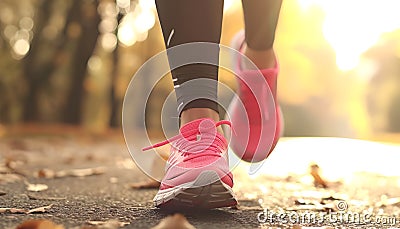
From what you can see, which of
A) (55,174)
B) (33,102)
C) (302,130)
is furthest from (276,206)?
(302,130)

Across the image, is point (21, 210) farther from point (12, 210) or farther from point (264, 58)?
point (264, 58)

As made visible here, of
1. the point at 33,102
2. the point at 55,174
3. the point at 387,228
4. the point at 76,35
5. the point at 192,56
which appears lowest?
the point at 387,228

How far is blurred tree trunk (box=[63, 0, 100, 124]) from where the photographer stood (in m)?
9.89

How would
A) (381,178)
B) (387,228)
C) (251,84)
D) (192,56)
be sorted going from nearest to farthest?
(387,228), (192,56), (251,84), (381,178)

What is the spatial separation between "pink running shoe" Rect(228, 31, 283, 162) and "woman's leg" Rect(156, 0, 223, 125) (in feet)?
1.05

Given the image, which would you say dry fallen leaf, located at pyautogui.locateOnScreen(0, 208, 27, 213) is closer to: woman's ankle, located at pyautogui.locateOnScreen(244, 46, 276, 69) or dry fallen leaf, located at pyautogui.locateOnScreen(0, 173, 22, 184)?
dry fallen leaf, located at pyautogui.locateOnScreen(0, 173, 22, 184)

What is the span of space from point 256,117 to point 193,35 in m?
0.45

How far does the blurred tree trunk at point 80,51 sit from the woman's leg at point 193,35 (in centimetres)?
860

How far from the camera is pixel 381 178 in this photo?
9.30 feet

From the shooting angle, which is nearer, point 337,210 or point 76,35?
point 337,210

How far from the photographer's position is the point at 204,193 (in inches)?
49.9

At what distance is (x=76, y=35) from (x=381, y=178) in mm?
8059

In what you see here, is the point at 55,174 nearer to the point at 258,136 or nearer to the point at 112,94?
the point at 258,136

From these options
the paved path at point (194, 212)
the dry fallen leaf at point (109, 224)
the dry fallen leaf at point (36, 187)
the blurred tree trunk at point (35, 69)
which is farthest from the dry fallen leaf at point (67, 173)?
the blurred tree trunk at point (35, 69)
